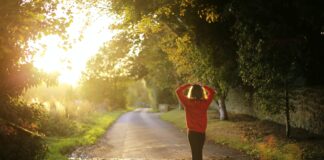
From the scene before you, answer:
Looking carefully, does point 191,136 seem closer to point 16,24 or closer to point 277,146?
point 16,24

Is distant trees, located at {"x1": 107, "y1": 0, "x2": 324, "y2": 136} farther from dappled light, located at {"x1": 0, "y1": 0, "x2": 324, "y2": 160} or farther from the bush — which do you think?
A: the bush

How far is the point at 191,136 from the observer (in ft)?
26.2

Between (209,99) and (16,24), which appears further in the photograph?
(16,24)

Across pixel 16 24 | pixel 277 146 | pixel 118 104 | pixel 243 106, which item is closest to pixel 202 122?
pixel 16 24

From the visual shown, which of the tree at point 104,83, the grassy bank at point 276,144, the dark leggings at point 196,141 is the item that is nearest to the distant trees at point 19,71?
the dark leggings at point 196,141

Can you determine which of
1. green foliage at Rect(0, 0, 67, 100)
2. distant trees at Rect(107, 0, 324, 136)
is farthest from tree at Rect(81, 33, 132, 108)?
green foliage at Rect(0, 0, 67, 100)

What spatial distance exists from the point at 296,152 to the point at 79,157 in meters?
7.26

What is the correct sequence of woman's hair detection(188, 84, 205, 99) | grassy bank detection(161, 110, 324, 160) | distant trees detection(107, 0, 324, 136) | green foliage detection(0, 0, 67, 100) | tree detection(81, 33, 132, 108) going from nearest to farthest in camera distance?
woman's hair detection(188, 84, 205, 99) → green foliage detection(0, 0, 67, 100) → grassy bank detection(161, 110, 324, 160) → distant trees detection(107, 0, 324, 136) → tree detection(81, 33, 132, 108)

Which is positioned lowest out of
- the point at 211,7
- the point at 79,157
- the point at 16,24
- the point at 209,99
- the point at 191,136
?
the point at 79,157

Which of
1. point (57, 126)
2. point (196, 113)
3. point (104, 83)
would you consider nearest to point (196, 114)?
point (196, 113)

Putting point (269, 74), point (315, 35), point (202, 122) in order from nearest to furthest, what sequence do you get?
point (202, 122), point (269, 74), point (315, 35)

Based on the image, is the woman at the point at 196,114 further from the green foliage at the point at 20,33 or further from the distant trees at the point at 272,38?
the distant trees at the point at 272,38

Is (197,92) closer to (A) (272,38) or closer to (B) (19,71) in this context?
(B) (19,71)

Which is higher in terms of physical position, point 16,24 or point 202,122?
point 16,24
